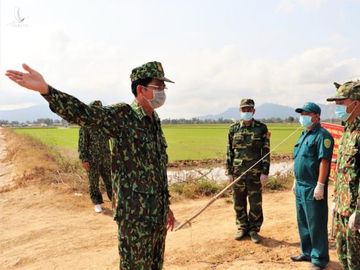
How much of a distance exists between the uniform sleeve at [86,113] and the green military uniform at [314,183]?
2.63m

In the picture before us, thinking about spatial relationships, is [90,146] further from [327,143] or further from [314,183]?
[327,143]

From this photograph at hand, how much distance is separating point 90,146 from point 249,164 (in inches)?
132

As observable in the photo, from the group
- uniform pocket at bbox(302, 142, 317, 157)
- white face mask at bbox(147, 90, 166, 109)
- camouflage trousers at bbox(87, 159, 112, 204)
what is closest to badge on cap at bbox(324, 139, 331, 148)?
uniform pocket at bbox(302, 142, 317, 157)

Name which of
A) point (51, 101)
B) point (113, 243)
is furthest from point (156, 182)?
point (113, 243)

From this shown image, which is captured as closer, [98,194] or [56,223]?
[56,223]

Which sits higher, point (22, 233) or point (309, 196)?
point (309, 196)

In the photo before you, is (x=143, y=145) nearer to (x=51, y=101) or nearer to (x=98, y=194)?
(x=51, y=101)

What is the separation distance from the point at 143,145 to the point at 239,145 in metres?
3.16

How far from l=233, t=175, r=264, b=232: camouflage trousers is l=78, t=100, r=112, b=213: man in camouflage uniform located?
3.00 metres

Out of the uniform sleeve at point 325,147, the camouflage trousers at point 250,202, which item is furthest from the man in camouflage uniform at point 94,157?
the uniform sleeve at point 325,147

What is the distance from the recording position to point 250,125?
5.61m

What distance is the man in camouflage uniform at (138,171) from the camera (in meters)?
2.63

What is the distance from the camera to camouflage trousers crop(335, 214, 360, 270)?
10.1 feet

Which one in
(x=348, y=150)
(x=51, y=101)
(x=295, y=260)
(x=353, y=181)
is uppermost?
(x=51, y=101)
